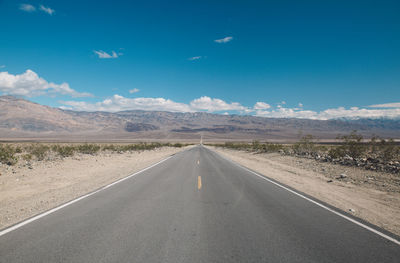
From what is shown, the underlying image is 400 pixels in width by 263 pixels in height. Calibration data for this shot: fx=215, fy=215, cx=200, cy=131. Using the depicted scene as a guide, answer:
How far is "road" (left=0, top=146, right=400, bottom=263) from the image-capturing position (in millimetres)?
3494

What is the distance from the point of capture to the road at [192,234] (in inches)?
138

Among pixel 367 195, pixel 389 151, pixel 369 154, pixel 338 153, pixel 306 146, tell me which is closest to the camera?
pixel 367 195

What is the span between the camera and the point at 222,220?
5055 mm

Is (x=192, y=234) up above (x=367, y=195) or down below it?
above

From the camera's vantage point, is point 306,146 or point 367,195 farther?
point 306,146

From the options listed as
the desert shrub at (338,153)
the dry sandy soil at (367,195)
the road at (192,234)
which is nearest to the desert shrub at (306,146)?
the desert shrub at (338,153)

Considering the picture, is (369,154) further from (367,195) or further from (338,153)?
(367,195)

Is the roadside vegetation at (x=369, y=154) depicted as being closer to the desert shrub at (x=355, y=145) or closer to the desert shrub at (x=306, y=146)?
the desert shrub at (x=355, y=145)

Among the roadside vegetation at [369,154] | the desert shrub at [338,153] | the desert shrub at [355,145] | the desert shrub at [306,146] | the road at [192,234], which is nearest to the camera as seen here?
the road at [192,234]

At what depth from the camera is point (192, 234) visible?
14.0ft

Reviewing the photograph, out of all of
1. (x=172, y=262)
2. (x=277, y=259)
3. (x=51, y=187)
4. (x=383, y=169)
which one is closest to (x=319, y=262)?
(x=277, y=259)

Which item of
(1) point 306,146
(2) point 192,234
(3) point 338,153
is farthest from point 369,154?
(2) point 192,234

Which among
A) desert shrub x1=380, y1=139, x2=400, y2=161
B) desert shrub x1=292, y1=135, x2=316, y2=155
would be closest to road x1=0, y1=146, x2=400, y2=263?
desert shrub x1=380, y1=139, x2=400, y2=161

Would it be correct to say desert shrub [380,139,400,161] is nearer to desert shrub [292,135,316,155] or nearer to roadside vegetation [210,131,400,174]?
roadside vegetation [210,131,400,174]
